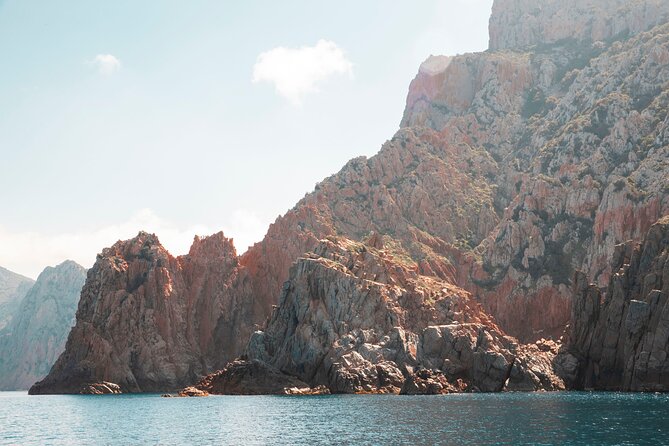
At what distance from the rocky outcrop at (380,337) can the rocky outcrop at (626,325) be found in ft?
27.0

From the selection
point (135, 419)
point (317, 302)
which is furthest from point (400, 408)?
point (317, 302)

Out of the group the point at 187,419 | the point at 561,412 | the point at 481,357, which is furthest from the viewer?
the point at 481,357

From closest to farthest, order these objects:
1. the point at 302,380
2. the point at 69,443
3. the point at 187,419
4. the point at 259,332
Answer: the point at 69,443 → the point at 187,419 → the point at 302,380 → the point at 259,332

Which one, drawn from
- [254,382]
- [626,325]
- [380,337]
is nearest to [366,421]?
[380,337]

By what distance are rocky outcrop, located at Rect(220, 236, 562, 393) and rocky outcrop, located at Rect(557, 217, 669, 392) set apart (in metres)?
8.23

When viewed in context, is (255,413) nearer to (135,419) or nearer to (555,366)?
(135,419)

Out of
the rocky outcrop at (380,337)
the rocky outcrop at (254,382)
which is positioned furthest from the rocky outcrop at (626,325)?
the rocky outcrop at (254,382)

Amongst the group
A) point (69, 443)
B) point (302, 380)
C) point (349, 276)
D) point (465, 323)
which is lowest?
point (69, 443)

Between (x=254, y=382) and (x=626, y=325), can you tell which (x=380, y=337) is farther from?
(x=626, y=325)

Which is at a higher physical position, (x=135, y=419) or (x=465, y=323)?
(x=465, y=323)

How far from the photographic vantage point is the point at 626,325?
151 m

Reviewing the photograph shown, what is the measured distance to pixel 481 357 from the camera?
16188 cm

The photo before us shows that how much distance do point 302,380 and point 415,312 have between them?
101ft

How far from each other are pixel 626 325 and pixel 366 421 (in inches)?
2809
